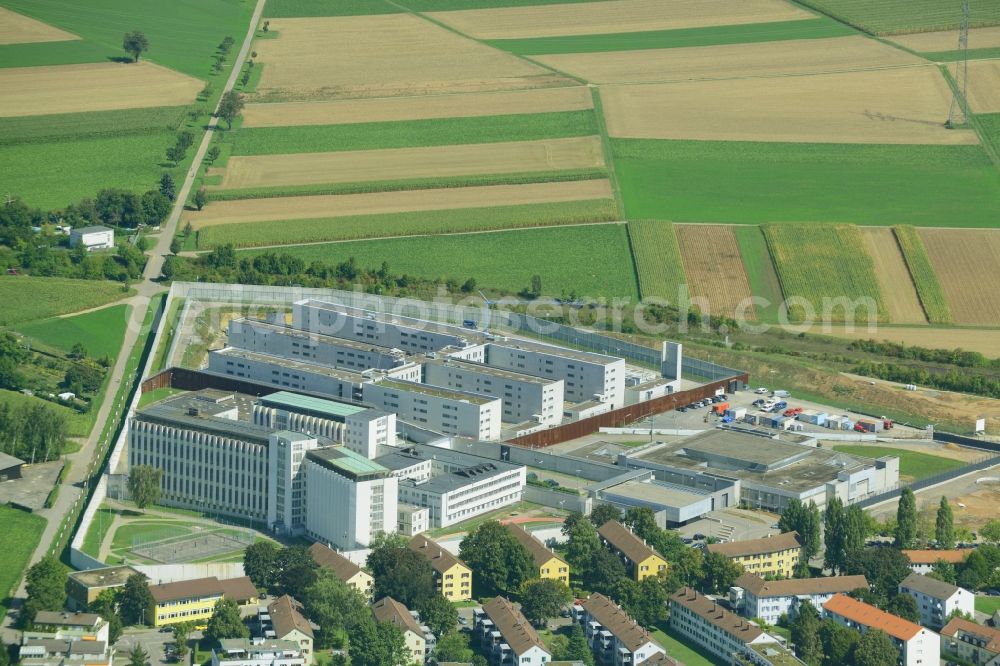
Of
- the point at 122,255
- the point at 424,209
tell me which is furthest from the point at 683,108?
the point at 122,255

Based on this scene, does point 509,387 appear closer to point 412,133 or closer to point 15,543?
point 15,543

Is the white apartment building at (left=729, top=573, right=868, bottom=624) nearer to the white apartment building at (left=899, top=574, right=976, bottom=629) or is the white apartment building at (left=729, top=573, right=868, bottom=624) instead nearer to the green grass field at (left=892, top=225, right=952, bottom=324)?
the white apartment building at (left=899, top=574, right=976, bottom=629)

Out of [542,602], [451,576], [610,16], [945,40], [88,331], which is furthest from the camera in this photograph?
[610,16]

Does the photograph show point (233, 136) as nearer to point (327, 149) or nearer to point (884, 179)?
point (327, 149)

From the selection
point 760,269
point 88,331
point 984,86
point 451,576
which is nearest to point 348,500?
point 451,576

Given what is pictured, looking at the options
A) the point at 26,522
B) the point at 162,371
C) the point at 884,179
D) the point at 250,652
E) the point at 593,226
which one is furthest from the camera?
the point at 884,179
